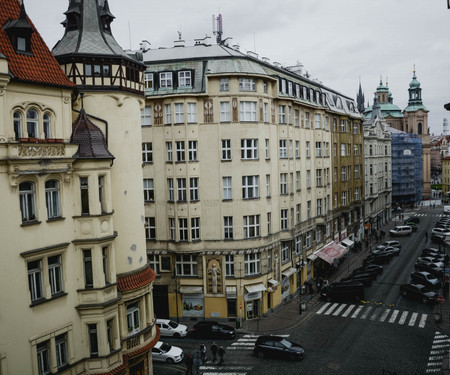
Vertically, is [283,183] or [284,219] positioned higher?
[283,183]

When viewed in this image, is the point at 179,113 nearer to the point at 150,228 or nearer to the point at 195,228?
the point at 195,228

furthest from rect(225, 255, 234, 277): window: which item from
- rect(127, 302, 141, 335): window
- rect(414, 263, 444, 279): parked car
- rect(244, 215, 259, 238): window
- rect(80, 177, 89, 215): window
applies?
rect(414, 263, 444, 279): parked car

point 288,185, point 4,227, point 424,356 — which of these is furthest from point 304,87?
point 4,227

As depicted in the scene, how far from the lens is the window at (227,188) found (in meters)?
41.8

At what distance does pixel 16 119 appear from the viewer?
19.9 m

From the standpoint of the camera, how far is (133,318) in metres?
25.7

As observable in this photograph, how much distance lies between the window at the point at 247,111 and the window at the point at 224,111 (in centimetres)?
124

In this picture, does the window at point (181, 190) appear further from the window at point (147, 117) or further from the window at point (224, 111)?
the window at point (224, 111)

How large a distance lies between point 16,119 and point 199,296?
27296 mm

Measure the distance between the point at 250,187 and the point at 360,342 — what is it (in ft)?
54.3

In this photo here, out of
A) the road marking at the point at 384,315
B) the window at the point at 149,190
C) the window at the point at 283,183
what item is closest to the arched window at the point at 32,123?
the window at the point at 149,190

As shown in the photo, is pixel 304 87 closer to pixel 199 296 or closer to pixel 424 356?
Result: pixel 199 296

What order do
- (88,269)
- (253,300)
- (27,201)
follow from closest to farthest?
(27,201), (88,269), (253,300)

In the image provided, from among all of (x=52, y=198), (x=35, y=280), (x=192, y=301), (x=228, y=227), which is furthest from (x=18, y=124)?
(x=192, y=301)
